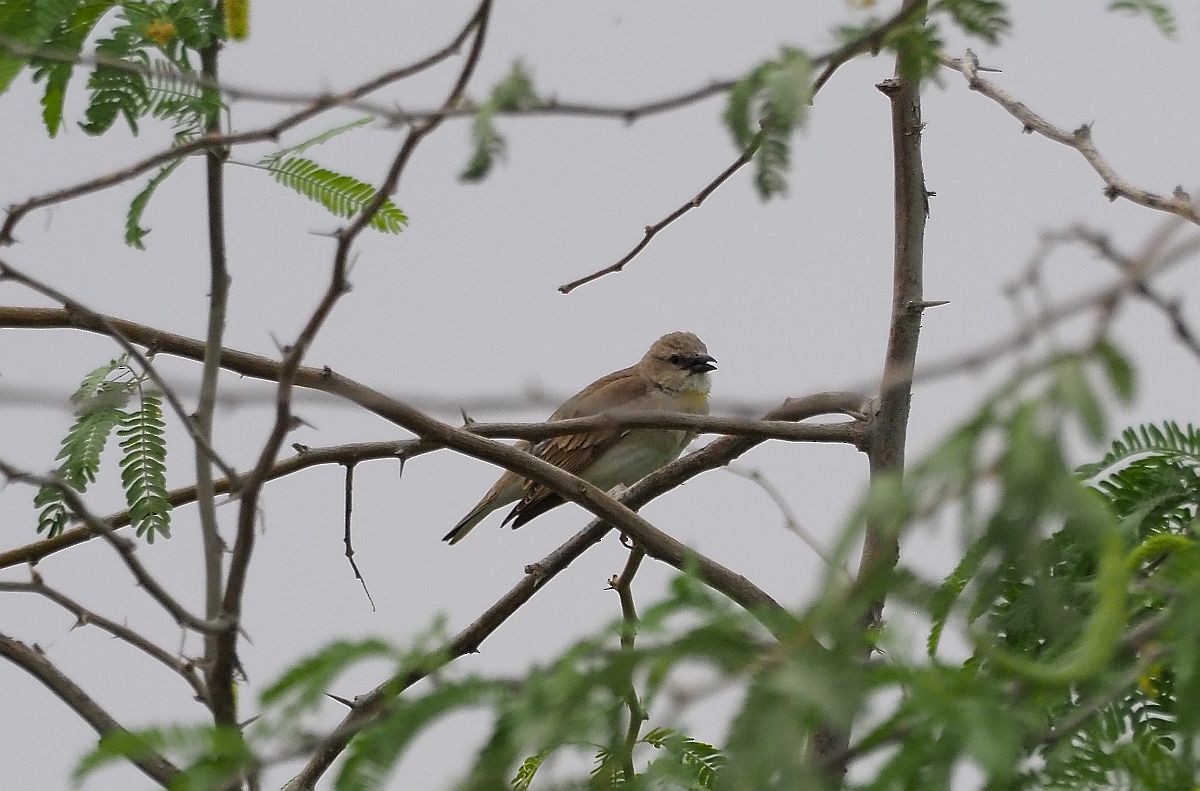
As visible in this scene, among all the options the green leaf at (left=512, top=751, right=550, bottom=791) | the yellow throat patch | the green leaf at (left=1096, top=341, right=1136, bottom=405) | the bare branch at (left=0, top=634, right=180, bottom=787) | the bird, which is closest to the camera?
the green leaf at (left=1096, top=341, right=1136, bottom=405)

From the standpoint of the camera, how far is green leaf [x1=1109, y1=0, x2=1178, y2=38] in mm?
2418

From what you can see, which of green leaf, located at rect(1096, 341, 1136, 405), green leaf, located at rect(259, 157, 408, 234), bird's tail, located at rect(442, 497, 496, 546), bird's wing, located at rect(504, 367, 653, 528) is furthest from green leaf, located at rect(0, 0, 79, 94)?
bird's tail, located at rect(442, 497, 496, 546)

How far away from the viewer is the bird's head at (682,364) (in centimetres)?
1048

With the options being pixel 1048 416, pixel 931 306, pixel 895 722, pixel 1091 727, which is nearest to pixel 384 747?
pixel 895 722

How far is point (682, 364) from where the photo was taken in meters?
10.5

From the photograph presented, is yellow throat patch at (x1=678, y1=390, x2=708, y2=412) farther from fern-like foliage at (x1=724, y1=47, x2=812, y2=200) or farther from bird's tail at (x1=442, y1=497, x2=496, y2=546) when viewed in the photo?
fern-like foliage at (x1=724, y1=47, x2=812, y2=200)

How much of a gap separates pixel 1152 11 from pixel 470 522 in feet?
24.8

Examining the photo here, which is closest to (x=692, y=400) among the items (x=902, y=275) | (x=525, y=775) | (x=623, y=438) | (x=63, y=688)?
(x=623, y=438)

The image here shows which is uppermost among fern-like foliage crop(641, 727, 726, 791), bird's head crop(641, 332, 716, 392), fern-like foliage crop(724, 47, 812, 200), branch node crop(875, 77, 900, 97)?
bird's head crop(641, 332, 716, 392)

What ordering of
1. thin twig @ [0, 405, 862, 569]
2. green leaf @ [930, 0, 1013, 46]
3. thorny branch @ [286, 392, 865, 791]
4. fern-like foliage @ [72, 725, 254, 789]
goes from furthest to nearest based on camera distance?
1. thorny branch @ [286, 392, 865, 791]
2. thin twig @ [0, 405, 862, 569]
3. green leaf @ [930, 0, 1013, 46]
4. fern-like foliage @ [72, 725, 254, 789]

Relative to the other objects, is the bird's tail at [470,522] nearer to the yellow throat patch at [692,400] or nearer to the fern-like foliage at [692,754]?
the yellow throat patch at [692,400]

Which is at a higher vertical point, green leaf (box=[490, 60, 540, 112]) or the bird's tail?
the bird's tail

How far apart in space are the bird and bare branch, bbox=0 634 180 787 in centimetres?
466

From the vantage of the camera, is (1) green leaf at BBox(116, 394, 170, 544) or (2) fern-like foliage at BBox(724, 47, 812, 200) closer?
(2) fern-like foliage at BBox(724, 47, 812, 200)
